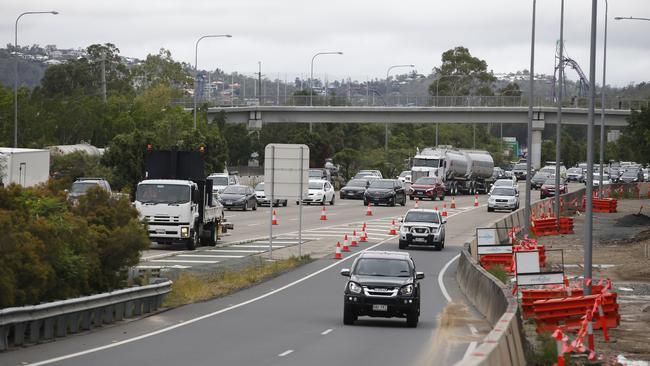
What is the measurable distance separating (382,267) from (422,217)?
23.4 meters

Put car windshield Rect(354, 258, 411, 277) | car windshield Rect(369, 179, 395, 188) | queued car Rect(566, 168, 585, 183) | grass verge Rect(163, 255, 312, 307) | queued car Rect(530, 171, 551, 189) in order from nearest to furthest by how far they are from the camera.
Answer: car windshield Rect(354, 258, 411, 277)
grass verge Rect(163, 255, 312, 307)
car windshield Rect(369, 179, 395, 188)
queued car Rect(530, 171, 551, 189)
queued car Rect(566, 168, 585, 183)

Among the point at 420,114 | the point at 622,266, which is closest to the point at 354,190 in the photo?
the point at 420,114

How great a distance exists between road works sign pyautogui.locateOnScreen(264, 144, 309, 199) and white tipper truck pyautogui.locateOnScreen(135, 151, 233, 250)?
2469 millimetres

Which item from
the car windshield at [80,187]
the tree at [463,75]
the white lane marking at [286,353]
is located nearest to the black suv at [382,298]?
the white lane marking at [286,353]

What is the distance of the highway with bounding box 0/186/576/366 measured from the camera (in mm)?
19047

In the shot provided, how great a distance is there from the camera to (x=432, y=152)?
10031cm

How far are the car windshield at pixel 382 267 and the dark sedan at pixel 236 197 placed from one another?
146 feet

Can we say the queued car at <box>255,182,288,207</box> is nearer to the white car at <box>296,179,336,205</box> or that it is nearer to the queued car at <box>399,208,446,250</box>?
the white car at <box>296,179,336,205</box>

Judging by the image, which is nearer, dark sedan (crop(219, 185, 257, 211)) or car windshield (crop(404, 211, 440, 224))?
car windshield (crop(404, 211, 440, 224))

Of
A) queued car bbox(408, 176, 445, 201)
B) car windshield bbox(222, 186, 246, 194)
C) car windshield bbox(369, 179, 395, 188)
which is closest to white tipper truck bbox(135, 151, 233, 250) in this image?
car windshield bbox(222, 186, 246, 194)

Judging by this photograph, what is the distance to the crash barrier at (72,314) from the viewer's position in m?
19.8

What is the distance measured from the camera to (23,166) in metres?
44.6

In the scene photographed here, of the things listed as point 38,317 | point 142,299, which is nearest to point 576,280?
point 142,299

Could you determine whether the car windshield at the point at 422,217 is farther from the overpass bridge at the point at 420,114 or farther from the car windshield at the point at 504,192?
the overpass bridge at the point at 420,114
